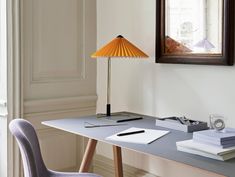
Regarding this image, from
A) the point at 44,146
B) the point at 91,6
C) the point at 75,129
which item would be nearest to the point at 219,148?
the point at 75,129

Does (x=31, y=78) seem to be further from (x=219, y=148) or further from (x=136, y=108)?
(x=219, y=148)

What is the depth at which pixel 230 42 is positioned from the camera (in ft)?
6.76

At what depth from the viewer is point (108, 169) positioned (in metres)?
2.97

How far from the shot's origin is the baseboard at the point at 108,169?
2696 millimetres

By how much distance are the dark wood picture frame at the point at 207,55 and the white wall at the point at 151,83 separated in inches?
1.9

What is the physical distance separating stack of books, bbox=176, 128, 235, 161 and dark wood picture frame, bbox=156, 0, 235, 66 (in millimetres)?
536

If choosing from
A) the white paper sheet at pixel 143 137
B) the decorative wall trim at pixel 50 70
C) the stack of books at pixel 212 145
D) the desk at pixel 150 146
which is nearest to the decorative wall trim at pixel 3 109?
the decorative wall trim at pixel 50 70

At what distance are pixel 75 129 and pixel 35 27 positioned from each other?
995 mm

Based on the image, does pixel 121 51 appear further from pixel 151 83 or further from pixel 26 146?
pixel 26 146

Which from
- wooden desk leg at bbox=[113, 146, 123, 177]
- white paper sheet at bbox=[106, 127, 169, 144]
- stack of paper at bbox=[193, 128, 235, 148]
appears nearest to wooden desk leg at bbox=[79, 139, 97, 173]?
wooden desk leg at bbox=[113, 146, 123, 177]

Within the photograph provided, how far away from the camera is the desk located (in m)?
1.50

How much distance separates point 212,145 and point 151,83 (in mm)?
1013

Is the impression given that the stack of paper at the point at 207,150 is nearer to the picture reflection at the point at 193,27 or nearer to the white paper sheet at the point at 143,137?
the white paper sheet at the point at 143,137

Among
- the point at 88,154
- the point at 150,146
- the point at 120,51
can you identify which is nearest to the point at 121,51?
the point at 120,51
